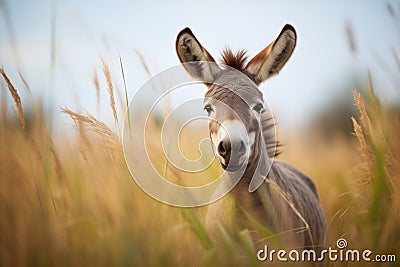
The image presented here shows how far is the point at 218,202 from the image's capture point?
300 cm

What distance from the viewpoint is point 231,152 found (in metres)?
2.52

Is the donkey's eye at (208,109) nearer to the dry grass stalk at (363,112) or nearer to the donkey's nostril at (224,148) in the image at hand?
the donkey's nostril at (224,148)

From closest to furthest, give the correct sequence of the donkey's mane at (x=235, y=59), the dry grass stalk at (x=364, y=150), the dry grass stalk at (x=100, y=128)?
the dry grass stalk at (x=100, y=128) < the dry grass stalk at (x=364, y=150) < the donkey's mane at (x=235, y=59)

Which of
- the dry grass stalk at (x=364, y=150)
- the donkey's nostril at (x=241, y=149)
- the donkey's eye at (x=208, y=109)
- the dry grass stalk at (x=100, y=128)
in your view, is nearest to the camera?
the dry grass stalk at (x=100, y=128)

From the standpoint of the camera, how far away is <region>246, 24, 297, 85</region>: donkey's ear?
9.30 ft

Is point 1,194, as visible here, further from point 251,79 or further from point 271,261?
point 251,79

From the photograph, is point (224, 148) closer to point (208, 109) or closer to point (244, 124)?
point (244, 124)

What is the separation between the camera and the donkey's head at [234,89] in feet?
8.38

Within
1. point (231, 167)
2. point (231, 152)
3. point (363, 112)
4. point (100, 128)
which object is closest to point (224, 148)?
point (231, 152)

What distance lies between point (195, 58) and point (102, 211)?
1.26 m

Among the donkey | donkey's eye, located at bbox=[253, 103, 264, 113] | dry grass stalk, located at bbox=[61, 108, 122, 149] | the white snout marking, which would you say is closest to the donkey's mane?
the donkey

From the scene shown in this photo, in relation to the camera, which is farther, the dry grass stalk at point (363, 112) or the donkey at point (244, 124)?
the donkey at point (244, 124)

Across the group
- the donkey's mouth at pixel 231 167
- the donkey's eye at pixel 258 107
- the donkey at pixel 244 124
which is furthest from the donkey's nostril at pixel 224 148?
the donkey's eye at pixel 258 107

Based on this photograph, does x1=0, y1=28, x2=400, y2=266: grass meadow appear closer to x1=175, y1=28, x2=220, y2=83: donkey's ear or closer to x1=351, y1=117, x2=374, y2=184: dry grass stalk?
x1=351, y1=117, x2=374, y2=184: dry grass stalk
